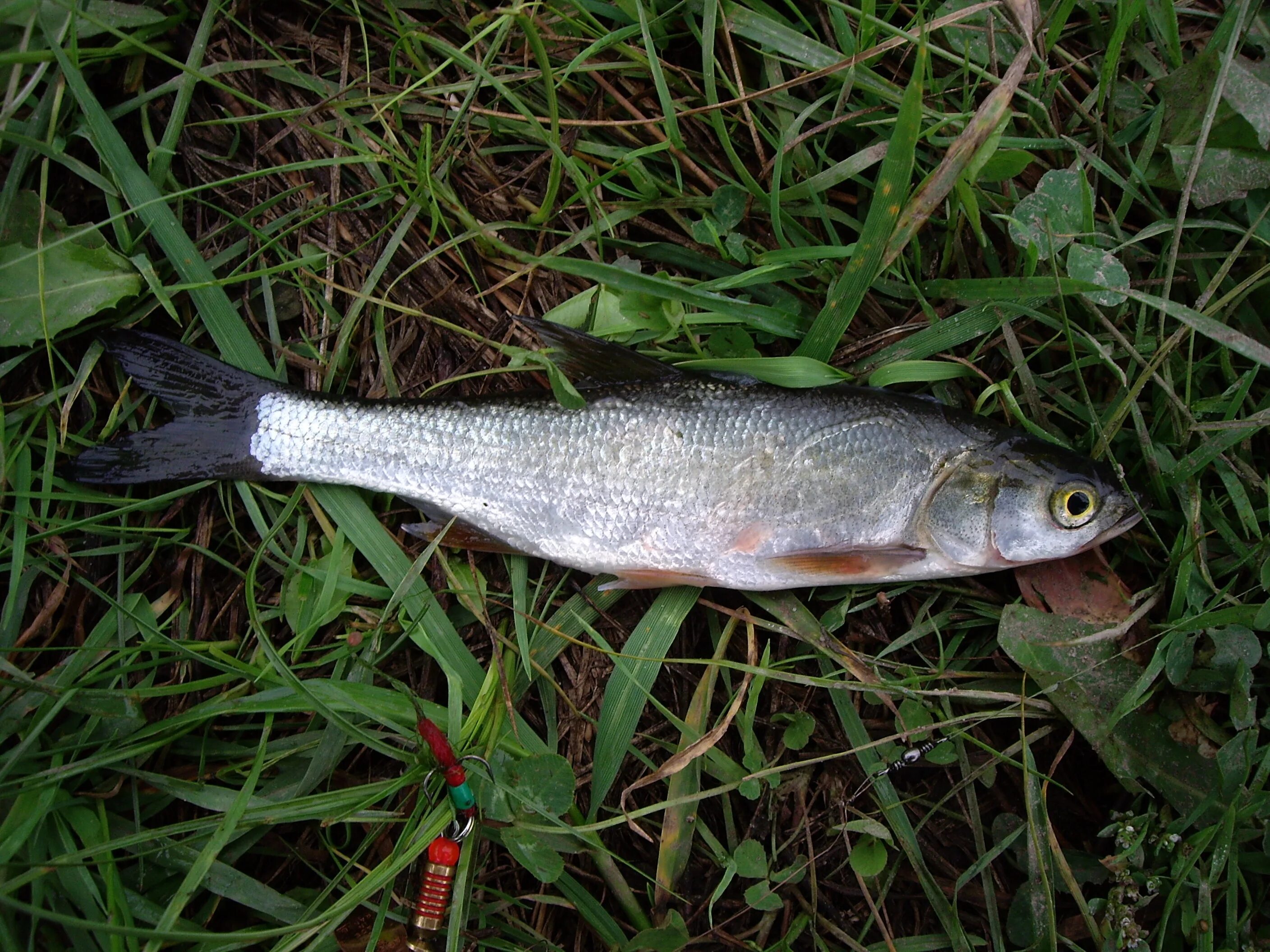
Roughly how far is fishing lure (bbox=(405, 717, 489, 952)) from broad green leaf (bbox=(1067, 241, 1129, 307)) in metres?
2.61

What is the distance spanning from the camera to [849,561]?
2607 millimetres

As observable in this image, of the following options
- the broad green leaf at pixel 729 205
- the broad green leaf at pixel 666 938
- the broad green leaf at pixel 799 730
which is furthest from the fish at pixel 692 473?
the broad green leaf at pixel 666 938

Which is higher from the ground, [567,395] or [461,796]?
[567,395]

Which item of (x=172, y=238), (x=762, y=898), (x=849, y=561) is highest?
(x=172, y=238)

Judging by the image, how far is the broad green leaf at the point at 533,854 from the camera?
2.42 meters

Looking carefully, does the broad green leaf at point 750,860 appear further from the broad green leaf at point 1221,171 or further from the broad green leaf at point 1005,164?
the broad green leaf at point 1221,171

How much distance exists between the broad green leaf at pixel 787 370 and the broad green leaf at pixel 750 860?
1583mm

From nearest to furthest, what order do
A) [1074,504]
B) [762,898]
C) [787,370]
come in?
1. [762,898]
2. [1074,504]
3. [787,370]

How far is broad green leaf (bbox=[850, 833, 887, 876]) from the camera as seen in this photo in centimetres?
253

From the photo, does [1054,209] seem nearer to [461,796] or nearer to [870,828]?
[870,828]

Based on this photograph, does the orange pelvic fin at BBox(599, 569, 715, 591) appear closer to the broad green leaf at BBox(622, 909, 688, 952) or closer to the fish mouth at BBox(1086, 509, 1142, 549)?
the broad green leaf at BBox(622, 909, 688, 952)

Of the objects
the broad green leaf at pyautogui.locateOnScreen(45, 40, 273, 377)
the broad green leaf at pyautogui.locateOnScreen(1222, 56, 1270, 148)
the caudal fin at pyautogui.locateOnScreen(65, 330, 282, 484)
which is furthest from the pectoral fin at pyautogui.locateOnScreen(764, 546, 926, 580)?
the broad green leaf at pyautogui.locateOnScreen(45, 40, 273, 377)

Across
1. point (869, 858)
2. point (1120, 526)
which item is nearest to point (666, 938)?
point (869, 858)

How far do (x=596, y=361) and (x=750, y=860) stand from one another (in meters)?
1.80
